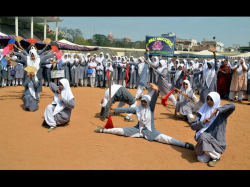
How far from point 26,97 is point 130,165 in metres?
5.14

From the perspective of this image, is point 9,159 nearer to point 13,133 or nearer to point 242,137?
point 13,133

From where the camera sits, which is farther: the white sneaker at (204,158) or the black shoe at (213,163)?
the white sneaker at (204,158)

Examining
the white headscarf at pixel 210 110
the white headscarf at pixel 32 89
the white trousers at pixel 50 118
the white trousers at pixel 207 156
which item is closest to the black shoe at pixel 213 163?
the white trousers at pixel 207 156

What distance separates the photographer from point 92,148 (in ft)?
15.7

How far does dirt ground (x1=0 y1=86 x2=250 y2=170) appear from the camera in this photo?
4098mm

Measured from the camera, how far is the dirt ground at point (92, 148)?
4.10 meters

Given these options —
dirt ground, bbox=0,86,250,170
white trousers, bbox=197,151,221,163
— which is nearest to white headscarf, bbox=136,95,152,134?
dirt ground, bbox=0,86,250,170

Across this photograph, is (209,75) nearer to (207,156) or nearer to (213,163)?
(207,156)

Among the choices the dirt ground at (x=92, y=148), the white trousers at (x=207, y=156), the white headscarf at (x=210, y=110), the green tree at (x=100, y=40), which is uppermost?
the green tree at (x=100, y=40)

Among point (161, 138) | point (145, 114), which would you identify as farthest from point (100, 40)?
point (161, 138)

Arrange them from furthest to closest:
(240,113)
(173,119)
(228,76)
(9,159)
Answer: (228,76)
(240,113)
(173,119)
(9,159)

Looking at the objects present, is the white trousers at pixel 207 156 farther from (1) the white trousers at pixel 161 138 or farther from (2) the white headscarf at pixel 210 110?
(1) the white trousers at pixel 161 138

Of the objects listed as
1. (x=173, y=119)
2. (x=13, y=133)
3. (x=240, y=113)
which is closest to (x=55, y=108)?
Result: (x=13, y=133)

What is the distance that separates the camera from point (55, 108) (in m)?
5.96
